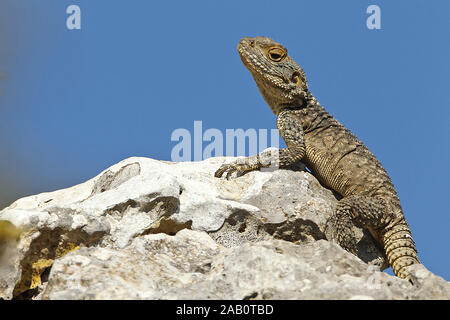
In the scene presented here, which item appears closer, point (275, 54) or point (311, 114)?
point (311, 114)

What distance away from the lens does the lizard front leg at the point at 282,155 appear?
8.94m

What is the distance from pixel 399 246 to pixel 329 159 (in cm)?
162

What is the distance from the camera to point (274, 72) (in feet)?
33.4

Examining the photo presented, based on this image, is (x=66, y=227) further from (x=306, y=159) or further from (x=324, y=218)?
(x=306, y=159)

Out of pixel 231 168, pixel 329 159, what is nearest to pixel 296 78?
pixel 329 159

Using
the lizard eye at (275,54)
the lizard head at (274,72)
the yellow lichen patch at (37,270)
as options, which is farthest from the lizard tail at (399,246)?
the yellow lichen patch at (37,270)

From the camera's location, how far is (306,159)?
962 cm

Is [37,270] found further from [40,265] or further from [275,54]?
[275,54]

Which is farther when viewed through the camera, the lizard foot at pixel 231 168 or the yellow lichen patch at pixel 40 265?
the lizard foot at pixel 231 168

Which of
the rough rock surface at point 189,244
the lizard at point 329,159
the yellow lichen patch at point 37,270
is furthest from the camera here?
the lizard at point 329,159

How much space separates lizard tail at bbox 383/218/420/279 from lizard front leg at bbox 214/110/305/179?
1.67 metres

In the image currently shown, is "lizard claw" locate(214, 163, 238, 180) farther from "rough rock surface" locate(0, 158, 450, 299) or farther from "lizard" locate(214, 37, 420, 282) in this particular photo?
"rough rock surface" locate(0, 158, 450, 299)

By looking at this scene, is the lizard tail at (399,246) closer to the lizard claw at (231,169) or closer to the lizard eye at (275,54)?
the lizard claw at (231,169)
